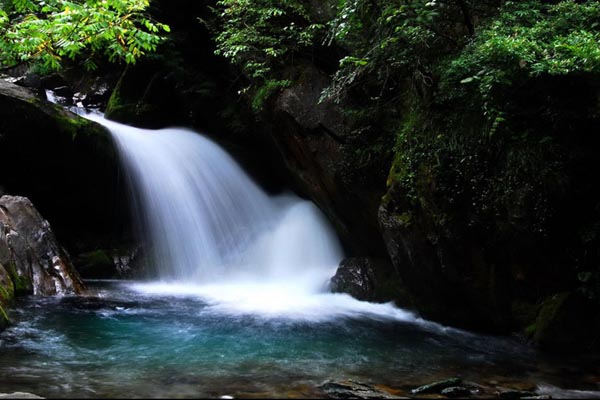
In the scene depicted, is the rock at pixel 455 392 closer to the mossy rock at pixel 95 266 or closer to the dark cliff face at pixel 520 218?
the dark cliff face at pixel 520 218

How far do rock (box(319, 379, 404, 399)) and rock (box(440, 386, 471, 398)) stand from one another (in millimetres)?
463

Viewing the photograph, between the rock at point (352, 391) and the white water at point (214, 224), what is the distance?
587 cm

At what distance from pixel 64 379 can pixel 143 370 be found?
712 millimetres

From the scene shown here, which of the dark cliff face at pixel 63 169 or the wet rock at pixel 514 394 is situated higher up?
the dark cliff face at pixel 63 169

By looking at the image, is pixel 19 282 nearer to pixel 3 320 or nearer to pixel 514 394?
pixel 3 320

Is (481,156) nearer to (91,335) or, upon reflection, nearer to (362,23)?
(362,23)

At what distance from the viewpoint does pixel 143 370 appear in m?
4.78

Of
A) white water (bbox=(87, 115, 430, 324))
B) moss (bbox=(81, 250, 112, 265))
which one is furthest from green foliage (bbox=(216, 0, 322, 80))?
moss (bbox=(81, 250, 112, 265))

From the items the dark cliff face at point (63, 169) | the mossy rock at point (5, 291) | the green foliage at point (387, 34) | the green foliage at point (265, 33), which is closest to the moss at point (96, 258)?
the dark cliff face at point (63, 169)

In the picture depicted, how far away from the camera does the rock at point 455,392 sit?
416 cm

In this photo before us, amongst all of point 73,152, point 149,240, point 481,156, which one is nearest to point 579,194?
Result: point 481,156

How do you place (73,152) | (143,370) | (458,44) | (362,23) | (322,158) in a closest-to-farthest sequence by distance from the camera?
(143,370) → (458,44) → (362,23) → (322,158) → (73,152)

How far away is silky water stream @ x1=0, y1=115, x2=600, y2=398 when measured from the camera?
15.1 feet

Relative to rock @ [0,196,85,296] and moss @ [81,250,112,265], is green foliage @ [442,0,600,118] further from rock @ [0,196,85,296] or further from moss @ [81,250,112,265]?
moss @ [81,250,112,265]
